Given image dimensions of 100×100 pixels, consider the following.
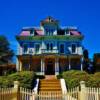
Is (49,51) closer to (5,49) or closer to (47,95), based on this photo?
(5,49)

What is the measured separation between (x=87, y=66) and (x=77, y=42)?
5801mm

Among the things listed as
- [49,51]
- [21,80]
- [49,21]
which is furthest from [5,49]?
[21,80]

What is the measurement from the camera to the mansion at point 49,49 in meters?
49.1

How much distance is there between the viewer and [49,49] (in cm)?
4984

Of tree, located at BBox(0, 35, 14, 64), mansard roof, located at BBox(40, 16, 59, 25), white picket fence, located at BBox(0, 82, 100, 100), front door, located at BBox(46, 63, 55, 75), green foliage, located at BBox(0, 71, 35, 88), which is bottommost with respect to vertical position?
white picket fence, located at BBox(0, 82, 100, 100)

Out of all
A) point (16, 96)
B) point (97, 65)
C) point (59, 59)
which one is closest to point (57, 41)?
point (59, 59)

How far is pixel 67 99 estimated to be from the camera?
67.8 ft

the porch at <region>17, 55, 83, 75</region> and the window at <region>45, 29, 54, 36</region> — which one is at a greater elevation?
the window at <region>45, 29, 54, 36</region>

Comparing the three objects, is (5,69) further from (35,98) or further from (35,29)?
(35,98)

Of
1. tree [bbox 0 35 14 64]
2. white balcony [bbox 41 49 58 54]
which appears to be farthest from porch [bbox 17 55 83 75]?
tree [bbox 0 35 14 64]

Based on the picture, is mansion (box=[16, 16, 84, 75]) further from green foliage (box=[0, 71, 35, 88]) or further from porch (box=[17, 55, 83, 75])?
green foliage (box=[0, 71, 35, 88])

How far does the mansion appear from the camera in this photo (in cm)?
4906

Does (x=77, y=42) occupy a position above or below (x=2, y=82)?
above

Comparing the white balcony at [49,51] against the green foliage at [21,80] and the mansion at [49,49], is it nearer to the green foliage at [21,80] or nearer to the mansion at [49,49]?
the mansion at [49,49]
